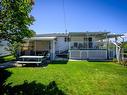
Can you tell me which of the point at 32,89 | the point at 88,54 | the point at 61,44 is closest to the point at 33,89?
the point at 32,89

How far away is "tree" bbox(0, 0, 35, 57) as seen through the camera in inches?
474

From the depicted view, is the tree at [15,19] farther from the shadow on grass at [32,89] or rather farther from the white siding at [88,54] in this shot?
the white siding at [88,54]

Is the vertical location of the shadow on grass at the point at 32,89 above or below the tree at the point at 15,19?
below

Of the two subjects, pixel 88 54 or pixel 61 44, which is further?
pixel 61 44

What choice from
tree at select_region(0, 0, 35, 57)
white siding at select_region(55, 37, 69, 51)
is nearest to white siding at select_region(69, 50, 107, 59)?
white siding at select_region(55, 37, 69, 51)

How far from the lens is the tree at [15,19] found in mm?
12039

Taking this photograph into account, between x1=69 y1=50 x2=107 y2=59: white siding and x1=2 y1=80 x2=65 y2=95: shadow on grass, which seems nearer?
x1=2 y1=80 x2=65 y2=95: shadow on grass

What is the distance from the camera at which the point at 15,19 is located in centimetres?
1234

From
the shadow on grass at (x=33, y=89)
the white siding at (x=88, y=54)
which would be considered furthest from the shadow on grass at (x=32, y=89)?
the white siding at (x=88, y=54)

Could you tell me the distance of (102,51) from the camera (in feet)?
97.0

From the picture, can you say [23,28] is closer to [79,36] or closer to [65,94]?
[65,94]

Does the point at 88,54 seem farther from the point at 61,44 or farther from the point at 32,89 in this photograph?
the point at 32,89

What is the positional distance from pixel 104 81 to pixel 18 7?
8012 millimetres

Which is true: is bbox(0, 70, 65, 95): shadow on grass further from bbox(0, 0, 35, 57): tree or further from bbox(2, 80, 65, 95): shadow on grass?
bbox(0, 0, 35, 57): tree
